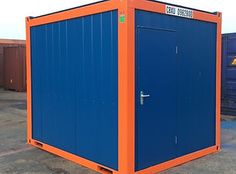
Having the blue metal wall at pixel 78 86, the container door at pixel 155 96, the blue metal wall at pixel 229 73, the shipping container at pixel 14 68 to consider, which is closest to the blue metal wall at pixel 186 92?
the container door at pixel 155 96

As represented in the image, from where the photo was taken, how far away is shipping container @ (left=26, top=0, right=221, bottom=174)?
488 centimetres

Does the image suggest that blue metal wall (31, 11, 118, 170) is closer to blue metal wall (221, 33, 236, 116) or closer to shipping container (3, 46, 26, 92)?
blue metal wall (221, 33, 236, 116)

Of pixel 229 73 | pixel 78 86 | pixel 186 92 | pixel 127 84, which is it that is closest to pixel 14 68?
pixel 229 73

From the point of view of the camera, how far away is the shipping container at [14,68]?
60.6 feet

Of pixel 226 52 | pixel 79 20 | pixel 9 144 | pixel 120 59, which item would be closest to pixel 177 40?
pixel 120 59

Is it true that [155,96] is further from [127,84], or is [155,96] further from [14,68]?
[14,68]

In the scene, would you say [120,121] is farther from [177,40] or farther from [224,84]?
[224,84]

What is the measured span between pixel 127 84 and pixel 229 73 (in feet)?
20.7

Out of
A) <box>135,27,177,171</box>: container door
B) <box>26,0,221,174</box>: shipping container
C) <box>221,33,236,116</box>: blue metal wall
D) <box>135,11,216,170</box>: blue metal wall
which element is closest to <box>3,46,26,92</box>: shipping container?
<box>221,33,236,116</box>: blue metal wall

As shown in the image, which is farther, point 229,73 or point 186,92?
point 229,73

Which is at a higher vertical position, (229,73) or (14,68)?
(14,68)

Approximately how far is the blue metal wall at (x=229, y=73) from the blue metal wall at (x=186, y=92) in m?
4.16

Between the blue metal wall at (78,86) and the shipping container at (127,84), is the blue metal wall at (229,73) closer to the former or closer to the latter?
the shipping container at (127,84)

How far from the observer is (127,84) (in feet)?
15.6
